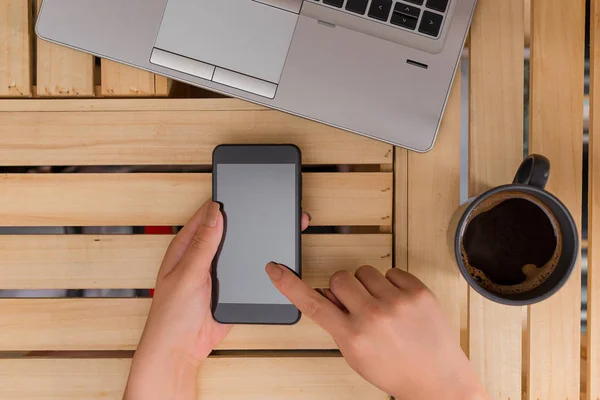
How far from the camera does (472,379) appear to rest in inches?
19.1

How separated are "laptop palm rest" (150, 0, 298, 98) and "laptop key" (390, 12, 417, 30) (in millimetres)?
106

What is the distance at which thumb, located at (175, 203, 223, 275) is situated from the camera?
528mm

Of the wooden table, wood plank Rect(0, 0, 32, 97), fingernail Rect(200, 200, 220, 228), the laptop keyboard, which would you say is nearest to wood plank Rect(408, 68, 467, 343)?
the wooden table

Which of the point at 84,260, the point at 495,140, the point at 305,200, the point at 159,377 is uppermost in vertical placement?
the point at 495,140

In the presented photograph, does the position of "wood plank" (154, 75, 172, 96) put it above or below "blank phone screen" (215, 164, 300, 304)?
above

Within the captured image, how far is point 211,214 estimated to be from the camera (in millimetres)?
528

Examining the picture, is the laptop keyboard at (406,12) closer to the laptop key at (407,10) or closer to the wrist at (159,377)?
the laptop key at (407,10)

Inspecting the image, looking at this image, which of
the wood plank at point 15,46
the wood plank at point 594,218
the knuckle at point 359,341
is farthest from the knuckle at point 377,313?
the wood plank at point 15,46

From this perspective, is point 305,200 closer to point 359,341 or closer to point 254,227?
point 254,227

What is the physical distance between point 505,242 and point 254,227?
0.27 m

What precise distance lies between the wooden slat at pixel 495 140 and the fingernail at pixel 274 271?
0.72ft

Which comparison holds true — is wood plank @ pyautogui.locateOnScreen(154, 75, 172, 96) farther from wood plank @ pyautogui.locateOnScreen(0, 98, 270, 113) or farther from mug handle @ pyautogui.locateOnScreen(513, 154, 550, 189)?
mug handle @ pyautogui.locateOnScreen(513, 154, 550, 189)

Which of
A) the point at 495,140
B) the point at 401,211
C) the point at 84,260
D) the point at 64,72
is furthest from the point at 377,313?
the point at 64,72

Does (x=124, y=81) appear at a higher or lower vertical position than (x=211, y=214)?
higher
